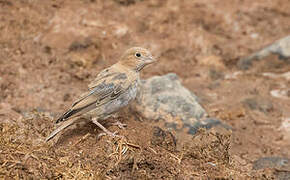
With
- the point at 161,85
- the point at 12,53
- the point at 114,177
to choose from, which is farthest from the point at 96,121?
the point at 12,53

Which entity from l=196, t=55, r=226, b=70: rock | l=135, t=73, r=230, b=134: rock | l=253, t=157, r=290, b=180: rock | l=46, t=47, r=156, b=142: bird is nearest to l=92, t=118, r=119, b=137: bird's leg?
l=46, t=47, r=156, b=142: bird

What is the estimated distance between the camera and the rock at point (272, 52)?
10156mm

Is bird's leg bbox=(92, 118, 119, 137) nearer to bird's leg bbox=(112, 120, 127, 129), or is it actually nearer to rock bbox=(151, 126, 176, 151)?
bird's leg bbox=(112, 120, 127, 129)

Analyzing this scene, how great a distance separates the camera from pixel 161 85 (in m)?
8.39

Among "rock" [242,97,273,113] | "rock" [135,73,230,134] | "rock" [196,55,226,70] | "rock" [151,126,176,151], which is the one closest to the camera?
"rock" [151,126,176,151]

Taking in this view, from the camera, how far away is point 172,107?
802cm

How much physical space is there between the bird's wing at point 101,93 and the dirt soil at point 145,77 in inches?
16.1

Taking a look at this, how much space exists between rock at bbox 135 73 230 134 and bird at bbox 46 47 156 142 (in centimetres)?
154

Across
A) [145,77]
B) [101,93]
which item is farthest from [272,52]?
[101,93]

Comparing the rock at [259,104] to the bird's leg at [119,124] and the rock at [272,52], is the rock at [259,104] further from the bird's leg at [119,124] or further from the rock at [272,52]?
the bird's leg at [119,124]

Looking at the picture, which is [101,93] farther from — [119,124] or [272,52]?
[272,52]

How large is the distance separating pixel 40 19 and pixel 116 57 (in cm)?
246

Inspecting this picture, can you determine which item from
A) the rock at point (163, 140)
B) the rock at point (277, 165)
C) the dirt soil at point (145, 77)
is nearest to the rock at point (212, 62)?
the dirt soil at point (145, 77)

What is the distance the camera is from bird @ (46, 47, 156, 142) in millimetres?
5953
